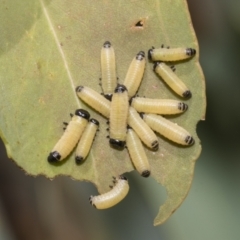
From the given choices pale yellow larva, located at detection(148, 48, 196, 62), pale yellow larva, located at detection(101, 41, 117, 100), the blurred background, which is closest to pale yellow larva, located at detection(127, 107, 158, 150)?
pale yellow larva, located at detection(101, 41, 117, 100)

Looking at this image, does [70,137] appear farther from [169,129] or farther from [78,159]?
[169,129]

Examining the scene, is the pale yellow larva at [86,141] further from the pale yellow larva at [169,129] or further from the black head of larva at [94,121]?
the pale yellow larva at [169,129]

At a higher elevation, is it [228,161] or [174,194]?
[174,194]

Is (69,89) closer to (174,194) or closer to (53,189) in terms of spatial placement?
(174,194)

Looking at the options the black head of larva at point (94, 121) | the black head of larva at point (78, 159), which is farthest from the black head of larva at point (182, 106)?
the black head of larva at point (78, 159)

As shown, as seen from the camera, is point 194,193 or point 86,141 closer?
point 86,141

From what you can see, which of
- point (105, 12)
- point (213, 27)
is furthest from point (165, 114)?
point (213, 27)

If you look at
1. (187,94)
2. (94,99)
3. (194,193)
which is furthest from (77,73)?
(194,193)
